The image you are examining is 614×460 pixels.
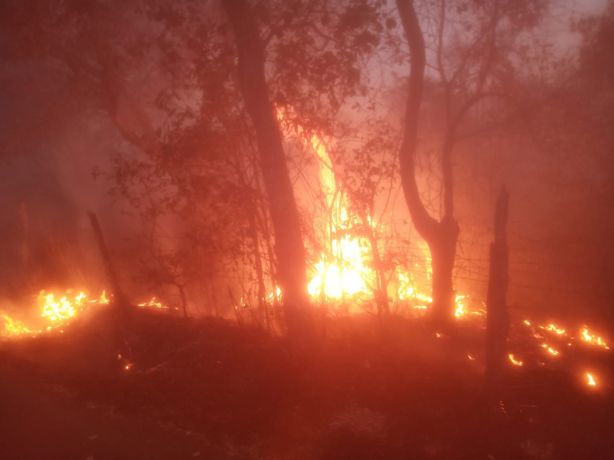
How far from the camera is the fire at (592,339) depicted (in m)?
10.8

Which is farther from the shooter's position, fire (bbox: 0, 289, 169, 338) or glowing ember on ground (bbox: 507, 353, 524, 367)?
fire (bbox: 0, 289, 169, 338)

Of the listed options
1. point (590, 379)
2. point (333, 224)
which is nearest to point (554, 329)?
point (590, 379)

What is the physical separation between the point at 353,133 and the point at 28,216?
75.5 ft

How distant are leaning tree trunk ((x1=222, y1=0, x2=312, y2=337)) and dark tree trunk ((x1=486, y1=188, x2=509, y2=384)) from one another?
374 cm

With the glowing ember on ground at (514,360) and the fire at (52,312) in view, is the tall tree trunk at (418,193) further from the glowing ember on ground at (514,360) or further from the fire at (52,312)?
the fire at (52,312)

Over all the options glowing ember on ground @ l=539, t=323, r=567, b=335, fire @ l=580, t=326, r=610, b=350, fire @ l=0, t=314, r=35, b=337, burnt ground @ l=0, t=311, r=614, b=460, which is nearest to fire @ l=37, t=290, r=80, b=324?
fire @ l=0, t=314, r=35, b=337

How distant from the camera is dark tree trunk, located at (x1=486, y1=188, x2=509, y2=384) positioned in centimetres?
683

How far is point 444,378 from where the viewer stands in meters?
8.59

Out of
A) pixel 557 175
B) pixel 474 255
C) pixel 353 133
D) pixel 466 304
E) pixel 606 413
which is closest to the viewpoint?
pixel 606 413

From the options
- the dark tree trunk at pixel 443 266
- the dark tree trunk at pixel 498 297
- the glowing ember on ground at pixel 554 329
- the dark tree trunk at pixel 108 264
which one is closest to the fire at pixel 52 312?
the dark tree trunk at pixel 108 264

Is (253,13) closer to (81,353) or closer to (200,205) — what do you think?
(200,205)

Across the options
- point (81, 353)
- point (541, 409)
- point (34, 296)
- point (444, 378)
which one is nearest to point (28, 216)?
point (34, 296)

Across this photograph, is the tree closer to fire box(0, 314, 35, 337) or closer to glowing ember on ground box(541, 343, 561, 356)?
glowing ember on ground box(541, 343, 561, 356)

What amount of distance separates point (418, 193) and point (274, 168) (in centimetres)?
424
